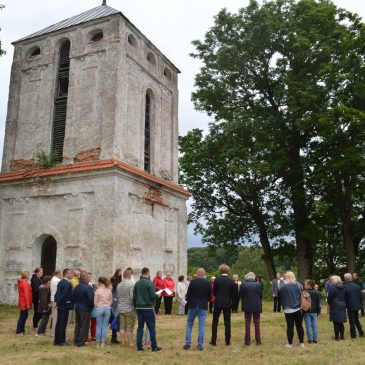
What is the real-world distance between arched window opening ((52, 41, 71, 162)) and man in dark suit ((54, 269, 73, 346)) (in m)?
10.3

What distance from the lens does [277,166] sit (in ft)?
69.0

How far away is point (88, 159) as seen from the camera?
18.0m

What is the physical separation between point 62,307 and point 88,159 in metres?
9.33

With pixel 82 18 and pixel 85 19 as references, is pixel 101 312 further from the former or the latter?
pixel 82 18

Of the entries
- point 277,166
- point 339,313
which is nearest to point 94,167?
point 277,166

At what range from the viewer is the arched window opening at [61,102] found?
1928 cm

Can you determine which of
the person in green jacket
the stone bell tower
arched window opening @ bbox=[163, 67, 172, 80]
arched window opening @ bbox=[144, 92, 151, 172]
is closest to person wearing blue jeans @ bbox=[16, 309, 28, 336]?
the person in green jacket

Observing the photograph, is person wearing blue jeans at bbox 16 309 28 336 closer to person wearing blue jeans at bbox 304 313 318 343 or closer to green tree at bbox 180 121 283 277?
person wearing blue jeans at bbox 304 313 318 343

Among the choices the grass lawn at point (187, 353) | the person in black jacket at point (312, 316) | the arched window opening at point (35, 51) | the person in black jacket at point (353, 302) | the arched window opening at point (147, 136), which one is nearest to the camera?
the grass lawn at point (187, 353)

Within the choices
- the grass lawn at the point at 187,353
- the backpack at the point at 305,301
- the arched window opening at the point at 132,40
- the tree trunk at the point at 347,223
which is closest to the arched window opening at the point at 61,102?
the arched window opening at the point at 132,40

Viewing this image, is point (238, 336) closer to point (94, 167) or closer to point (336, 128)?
point (94, 167)

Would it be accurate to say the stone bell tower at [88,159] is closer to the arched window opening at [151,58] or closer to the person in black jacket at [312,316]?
the arched window opening at [151,58]

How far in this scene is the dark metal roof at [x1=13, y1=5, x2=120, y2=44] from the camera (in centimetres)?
2022

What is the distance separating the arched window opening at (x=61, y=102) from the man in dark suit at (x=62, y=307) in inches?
404
